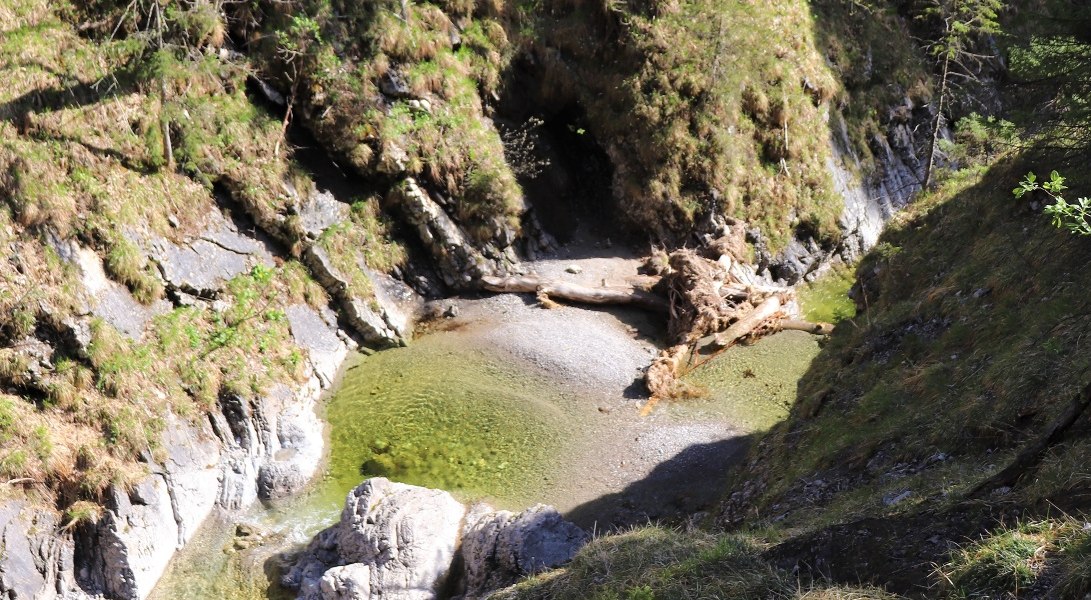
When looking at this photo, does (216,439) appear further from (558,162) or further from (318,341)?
(558,162)

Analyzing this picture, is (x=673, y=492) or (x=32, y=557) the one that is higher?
(x=32, y=557)

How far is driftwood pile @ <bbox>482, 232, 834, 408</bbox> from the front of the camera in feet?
64.5

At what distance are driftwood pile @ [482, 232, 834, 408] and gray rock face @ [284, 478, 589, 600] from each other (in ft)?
22.5

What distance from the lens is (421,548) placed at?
12.7 metres

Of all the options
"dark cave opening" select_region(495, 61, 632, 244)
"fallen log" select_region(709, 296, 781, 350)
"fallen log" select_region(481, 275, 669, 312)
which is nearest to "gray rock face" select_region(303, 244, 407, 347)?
"fallen log" select_region(481, 275, 669, 312)

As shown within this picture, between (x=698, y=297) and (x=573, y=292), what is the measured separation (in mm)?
3099

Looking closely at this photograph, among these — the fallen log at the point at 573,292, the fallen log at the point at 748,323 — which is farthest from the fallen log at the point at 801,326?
the fallen log at the point at 573,292

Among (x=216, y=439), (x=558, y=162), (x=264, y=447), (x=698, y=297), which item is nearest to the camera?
(x=216, y=439)

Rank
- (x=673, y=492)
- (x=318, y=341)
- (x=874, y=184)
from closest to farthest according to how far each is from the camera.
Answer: (x=673, y=492)
(x=318, y=341)
(x=874, y=184)

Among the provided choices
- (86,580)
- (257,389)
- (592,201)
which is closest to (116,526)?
(86,580)

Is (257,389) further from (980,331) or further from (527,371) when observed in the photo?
(980,331)

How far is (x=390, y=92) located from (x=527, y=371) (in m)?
8.60


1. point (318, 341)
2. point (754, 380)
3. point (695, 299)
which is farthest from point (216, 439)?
point (695, 299)

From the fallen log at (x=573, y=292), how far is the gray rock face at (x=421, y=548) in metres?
8.19
